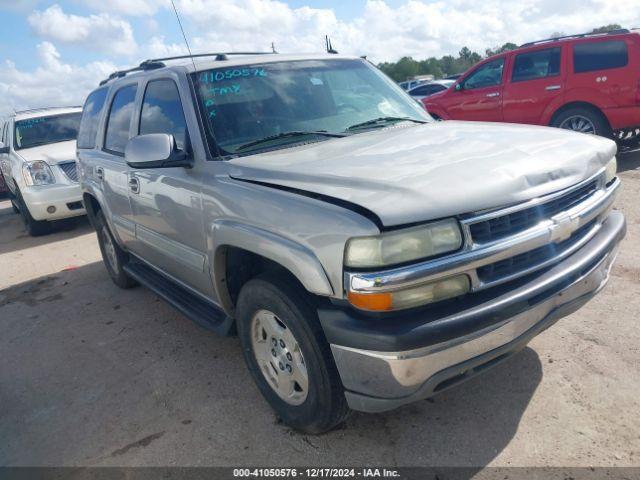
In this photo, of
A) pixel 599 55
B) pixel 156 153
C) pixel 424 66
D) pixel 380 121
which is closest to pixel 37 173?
pixel 156 153

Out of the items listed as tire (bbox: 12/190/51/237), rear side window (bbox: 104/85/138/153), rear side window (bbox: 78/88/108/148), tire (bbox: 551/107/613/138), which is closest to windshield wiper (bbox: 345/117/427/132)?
rear side window (bbox: 104/85/138/153)

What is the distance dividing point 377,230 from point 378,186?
0.25m

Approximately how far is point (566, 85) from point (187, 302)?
6984 mm

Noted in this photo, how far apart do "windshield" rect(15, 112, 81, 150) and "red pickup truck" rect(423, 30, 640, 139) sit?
689cm

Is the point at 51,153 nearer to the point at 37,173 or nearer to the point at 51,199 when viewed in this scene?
the point at 37,173

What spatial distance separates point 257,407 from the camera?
119 inches

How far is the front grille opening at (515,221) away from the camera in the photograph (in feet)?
7.05

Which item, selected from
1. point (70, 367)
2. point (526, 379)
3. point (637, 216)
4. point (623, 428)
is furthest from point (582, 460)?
point (637, 216)

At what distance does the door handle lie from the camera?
3824 millimetres

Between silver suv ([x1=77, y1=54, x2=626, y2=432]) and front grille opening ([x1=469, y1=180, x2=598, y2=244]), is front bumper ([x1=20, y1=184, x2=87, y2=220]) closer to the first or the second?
silver suv ([x1=77, y1=54, x2=626, y2=432])

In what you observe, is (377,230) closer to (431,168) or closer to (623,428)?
(431,168)

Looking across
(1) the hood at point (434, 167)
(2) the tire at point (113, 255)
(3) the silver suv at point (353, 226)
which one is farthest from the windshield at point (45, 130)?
(1) the hood at point (434, 167)

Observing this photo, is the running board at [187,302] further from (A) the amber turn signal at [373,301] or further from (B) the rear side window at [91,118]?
(B) the rear side window at [91,118]

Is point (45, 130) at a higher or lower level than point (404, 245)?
higher
